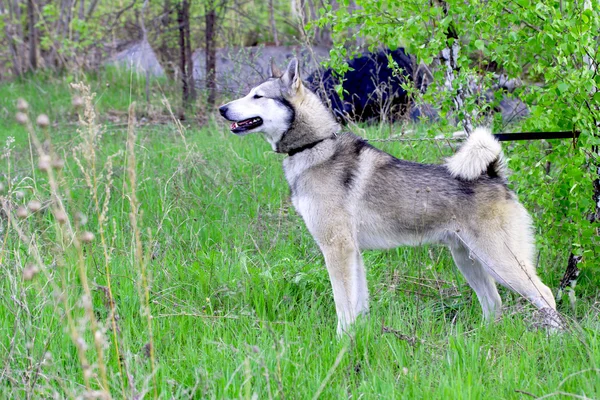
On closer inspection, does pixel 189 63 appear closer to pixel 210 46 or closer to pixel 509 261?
pixel 210 46

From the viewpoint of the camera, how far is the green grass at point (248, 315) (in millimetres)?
2600

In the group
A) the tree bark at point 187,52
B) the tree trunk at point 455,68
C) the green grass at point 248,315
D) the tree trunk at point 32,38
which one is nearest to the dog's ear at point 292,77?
the tree trunk at point 455,68

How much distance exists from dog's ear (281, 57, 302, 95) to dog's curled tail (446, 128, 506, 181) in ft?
3.48

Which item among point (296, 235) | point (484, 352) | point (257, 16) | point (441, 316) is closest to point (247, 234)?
point (296, 235)

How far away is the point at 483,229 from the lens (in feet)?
11.6

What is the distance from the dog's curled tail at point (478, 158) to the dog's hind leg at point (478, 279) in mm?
462

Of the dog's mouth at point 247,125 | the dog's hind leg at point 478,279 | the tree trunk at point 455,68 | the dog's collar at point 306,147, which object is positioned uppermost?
the tree trunk at point 455,68

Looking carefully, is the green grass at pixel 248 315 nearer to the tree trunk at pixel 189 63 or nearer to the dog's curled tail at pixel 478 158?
the dog's curled tail at pixel 478 158

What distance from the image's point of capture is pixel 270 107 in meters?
4.04

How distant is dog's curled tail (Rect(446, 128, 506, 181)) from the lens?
355 centimetres

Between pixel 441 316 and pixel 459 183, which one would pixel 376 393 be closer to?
pixel 441 316

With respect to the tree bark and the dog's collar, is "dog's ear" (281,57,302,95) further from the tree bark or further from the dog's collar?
the tree bark

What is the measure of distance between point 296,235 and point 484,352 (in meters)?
2.11

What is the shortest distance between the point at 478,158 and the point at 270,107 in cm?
129
